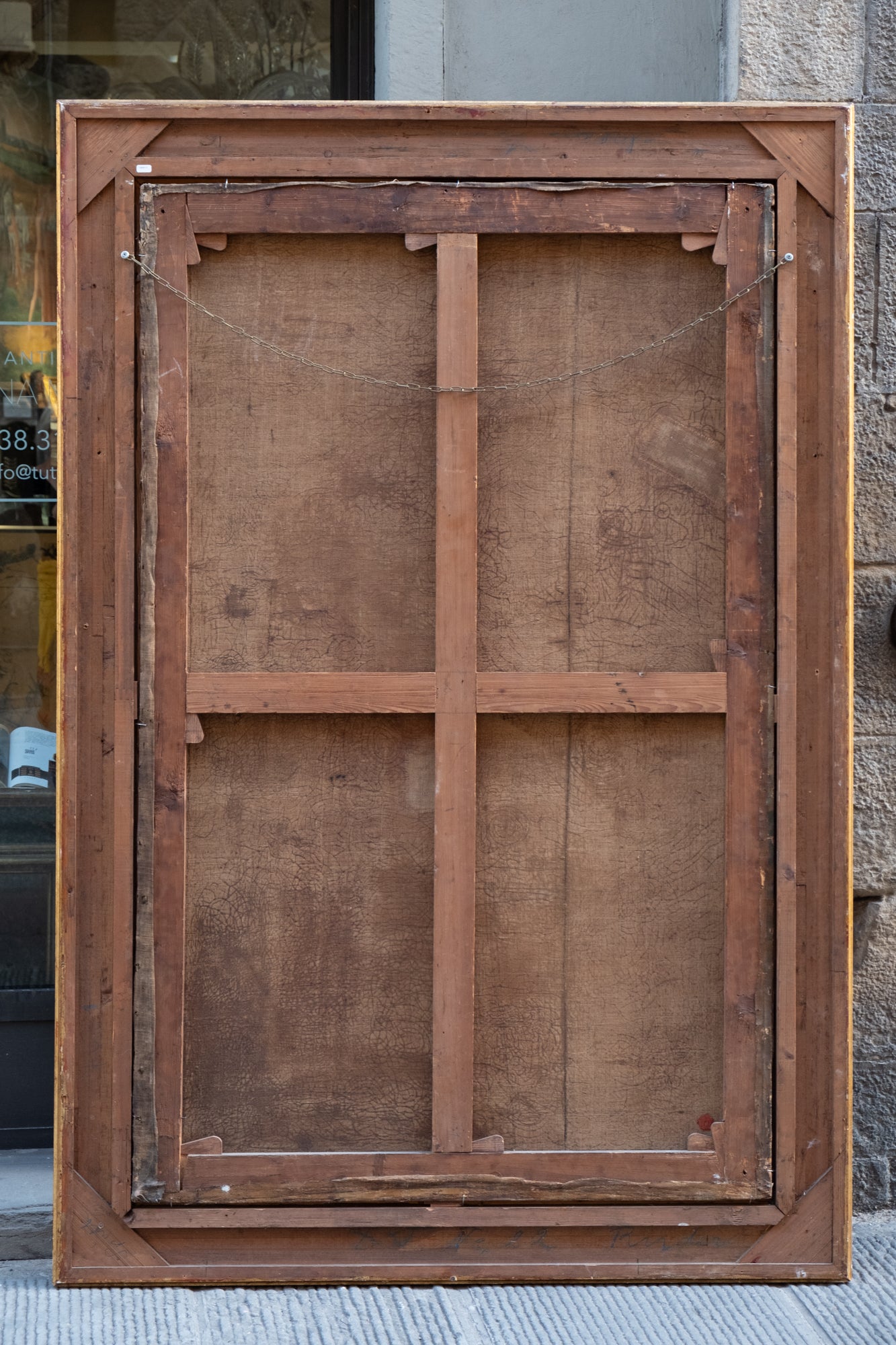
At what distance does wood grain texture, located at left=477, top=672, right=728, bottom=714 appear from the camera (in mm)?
2334

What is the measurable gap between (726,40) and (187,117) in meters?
1.24

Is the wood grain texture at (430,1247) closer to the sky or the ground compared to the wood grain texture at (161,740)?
closer to the ground

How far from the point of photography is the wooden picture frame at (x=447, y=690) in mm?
2299

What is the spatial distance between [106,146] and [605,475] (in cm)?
117

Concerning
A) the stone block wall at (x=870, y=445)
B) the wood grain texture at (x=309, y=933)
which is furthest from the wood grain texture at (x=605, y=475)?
the stone block wall at (x=870, y=445)

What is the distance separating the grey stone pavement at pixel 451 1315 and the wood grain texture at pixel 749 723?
0.25 meters

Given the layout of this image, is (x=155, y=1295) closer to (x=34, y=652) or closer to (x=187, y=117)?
(x=34, y=652)

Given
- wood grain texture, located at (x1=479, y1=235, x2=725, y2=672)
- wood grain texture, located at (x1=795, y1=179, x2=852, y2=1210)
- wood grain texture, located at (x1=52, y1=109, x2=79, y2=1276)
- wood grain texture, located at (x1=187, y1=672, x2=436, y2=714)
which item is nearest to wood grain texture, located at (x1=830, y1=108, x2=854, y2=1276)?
wood grain texture, located at (x1=795, y1=179, x2=852, y2=1210)

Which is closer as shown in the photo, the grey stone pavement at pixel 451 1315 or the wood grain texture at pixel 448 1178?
the grey stone pavement at pixel 451 1315

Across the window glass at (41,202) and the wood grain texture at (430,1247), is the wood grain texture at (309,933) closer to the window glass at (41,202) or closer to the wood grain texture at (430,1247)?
the wood grain texture at (430,1247)

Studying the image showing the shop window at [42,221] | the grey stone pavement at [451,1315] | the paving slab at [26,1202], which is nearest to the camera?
the grey stone pavement at [451,1315]

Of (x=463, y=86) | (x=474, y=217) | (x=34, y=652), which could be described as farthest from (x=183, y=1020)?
(x=463, y=86)

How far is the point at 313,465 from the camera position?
2.35 meters

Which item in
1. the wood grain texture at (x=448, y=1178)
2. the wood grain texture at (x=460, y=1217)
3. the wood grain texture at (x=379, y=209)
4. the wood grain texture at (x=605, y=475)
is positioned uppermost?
the wood grain texture at (x=379, y=209)
